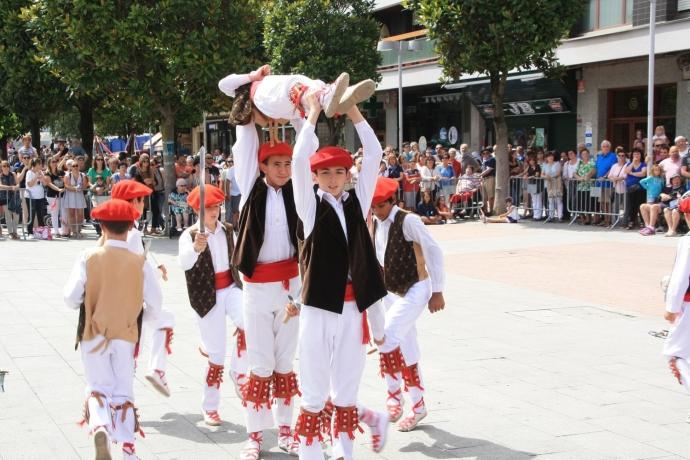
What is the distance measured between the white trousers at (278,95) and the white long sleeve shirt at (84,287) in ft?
3.71

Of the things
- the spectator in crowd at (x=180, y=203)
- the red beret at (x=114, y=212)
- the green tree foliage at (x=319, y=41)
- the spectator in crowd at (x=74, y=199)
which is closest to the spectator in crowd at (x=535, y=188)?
the green tree foliage at (x=319, y=41)

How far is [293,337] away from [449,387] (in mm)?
1998

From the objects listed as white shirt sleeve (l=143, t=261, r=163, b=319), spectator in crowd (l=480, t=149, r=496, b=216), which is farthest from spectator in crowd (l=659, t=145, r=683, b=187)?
white shirt sleeve (l=143, t=261, r=163, b=319)

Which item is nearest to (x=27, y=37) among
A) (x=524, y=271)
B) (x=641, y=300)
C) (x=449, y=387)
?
(x=524, y=271)

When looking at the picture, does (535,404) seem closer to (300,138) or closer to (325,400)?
(325,400)

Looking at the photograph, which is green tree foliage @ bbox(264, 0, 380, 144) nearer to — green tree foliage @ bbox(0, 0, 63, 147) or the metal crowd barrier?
green tree foliage @ bbox(0, 0, 63, 147)

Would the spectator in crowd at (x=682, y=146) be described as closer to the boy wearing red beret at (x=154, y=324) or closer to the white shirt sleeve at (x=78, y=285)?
the boy wearing red beret at (x=154, y=324)

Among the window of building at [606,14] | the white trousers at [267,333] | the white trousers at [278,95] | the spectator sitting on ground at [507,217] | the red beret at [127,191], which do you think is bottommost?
the spectator sitting on ground at [507,217]

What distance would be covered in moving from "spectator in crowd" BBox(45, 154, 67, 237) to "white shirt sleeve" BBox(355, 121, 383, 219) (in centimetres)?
1556

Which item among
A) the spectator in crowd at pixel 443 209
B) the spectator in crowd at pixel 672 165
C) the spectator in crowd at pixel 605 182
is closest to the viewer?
the spectator in crowd at pixel 672 165

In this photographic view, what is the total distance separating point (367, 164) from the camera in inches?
192

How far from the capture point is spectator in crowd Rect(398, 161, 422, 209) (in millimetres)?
21219

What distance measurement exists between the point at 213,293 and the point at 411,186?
15.4 m

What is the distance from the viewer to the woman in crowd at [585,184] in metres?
19.1
